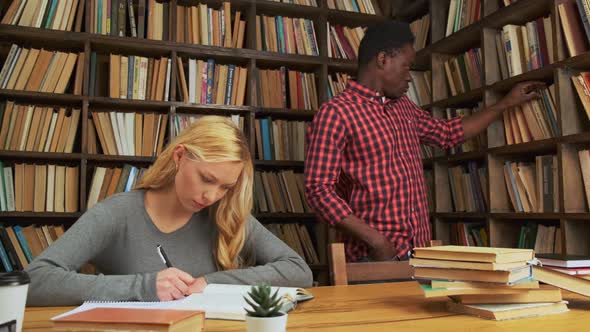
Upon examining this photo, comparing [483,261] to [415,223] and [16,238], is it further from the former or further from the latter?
[16,238]

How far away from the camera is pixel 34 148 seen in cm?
266

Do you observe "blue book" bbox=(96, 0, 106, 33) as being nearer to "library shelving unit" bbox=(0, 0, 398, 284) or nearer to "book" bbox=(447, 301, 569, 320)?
"library shelving unit" bbox=(0, 0, 398, 284)

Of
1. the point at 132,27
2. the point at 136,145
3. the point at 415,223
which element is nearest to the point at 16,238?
the point at 136,145

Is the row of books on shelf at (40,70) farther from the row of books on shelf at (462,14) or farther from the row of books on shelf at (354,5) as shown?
the row of books on shelf at (462,14)

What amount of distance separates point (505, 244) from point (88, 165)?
7.26ft

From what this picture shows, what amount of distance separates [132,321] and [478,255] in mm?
613

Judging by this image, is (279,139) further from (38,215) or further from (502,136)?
(38,215)

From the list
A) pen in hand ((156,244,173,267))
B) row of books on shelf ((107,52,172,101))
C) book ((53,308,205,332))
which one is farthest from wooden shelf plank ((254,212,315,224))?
book ((53,308,205,332))

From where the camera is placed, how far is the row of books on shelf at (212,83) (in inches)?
116

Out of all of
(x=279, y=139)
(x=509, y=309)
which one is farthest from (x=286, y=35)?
(x=509, y=309)

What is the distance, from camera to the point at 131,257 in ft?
4.64

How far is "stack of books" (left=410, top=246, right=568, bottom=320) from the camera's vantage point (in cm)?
94

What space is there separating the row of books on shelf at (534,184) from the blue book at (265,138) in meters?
1.31

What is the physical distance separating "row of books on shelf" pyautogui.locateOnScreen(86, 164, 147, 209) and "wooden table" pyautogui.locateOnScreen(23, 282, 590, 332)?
1724mm
